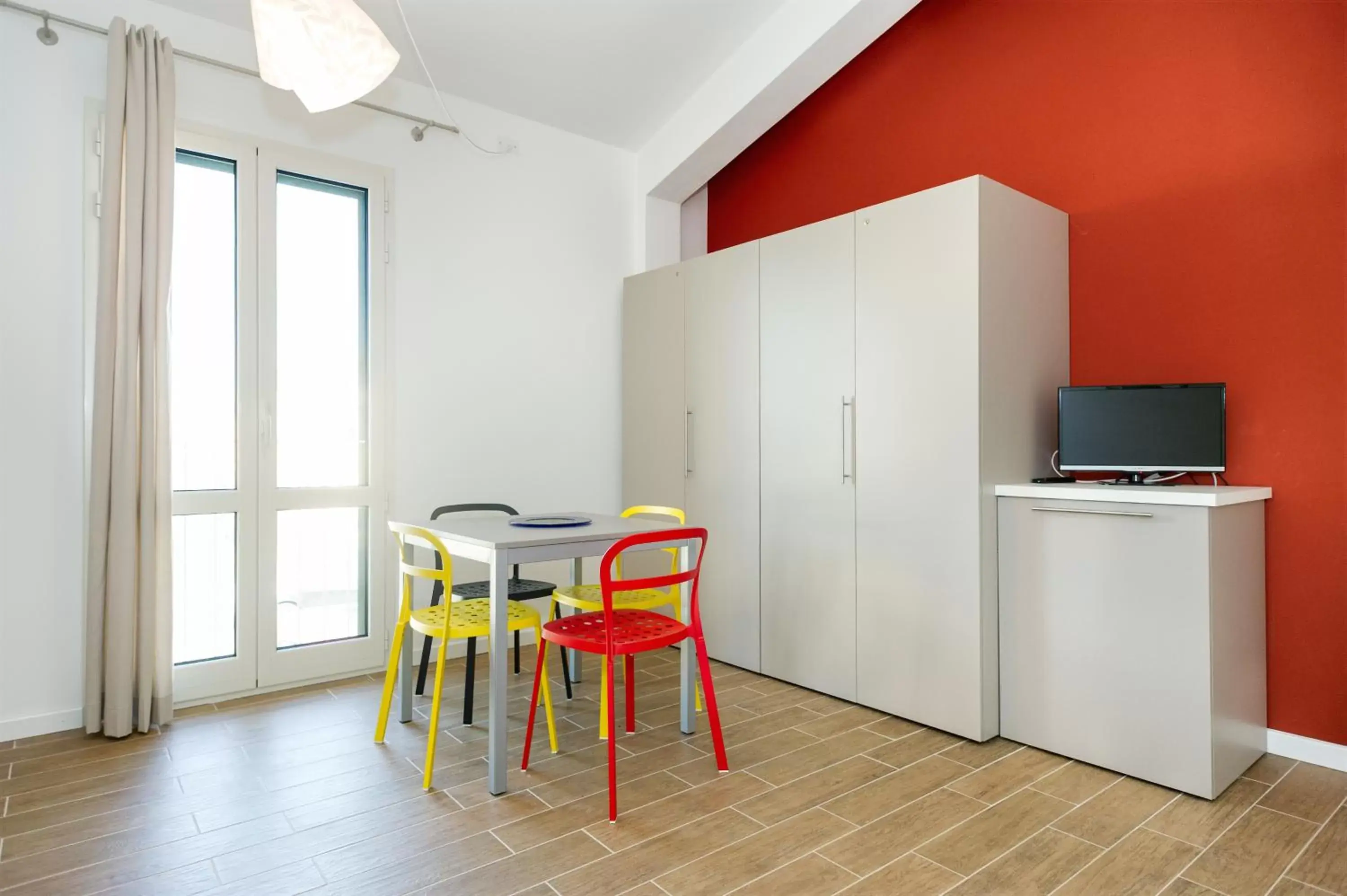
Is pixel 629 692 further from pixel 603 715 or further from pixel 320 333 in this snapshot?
pixel 320 333

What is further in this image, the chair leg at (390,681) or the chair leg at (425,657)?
the chair leg at (425,657)

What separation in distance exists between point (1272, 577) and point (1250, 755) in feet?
2.03

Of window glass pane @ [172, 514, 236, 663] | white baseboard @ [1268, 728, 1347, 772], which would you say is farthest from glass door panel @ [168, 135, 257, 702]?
white baseboard @ [1268, 728, 1347, 772]

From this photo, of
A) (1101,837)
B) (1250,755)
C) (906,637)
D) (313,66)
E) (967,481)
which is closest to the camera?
(1101,837)

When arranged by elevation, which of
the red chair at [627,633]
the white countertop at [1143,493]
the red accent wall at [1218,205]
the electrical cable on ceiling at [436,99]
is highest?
the electrical cable on ceiling at [436,99]

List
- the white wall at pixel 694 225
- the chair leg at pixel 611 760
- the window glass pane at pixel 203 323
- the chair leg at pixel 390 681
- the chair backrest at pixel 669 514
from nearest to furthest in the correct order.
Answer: the chair leg at pixel 611 760 → the chair leg at pixel 390 681 → the chair backrest at pixel 669 514 → the window glass pane at pixel 203 323 → the white wall at pixel 694 225

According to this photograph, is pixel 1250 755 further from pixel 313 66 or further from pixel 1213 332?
pixel 313 66

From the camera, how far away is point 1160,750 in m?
Result: 2.56

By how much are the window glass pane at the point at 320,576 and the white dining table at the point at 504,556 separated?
65 centimetres

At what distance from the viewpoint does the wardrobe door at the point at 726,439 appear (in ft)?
12.7

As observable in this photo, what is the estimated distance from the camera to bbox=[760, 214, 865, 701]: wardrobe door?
11.2 feet

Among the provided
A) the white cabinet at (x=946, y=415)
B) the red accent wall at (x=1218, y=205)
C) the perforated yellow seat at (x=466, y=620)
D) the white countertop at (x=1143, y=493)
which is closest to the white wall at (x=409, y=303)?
the perforated yellow seat at (x=466, y=620)

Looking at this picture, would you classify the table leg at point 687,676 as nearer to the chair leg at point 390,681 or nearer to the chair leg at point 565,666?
the chair leg at point 565,666

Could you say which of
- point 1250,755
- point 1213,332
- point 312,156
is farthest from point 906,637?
point 312,156
